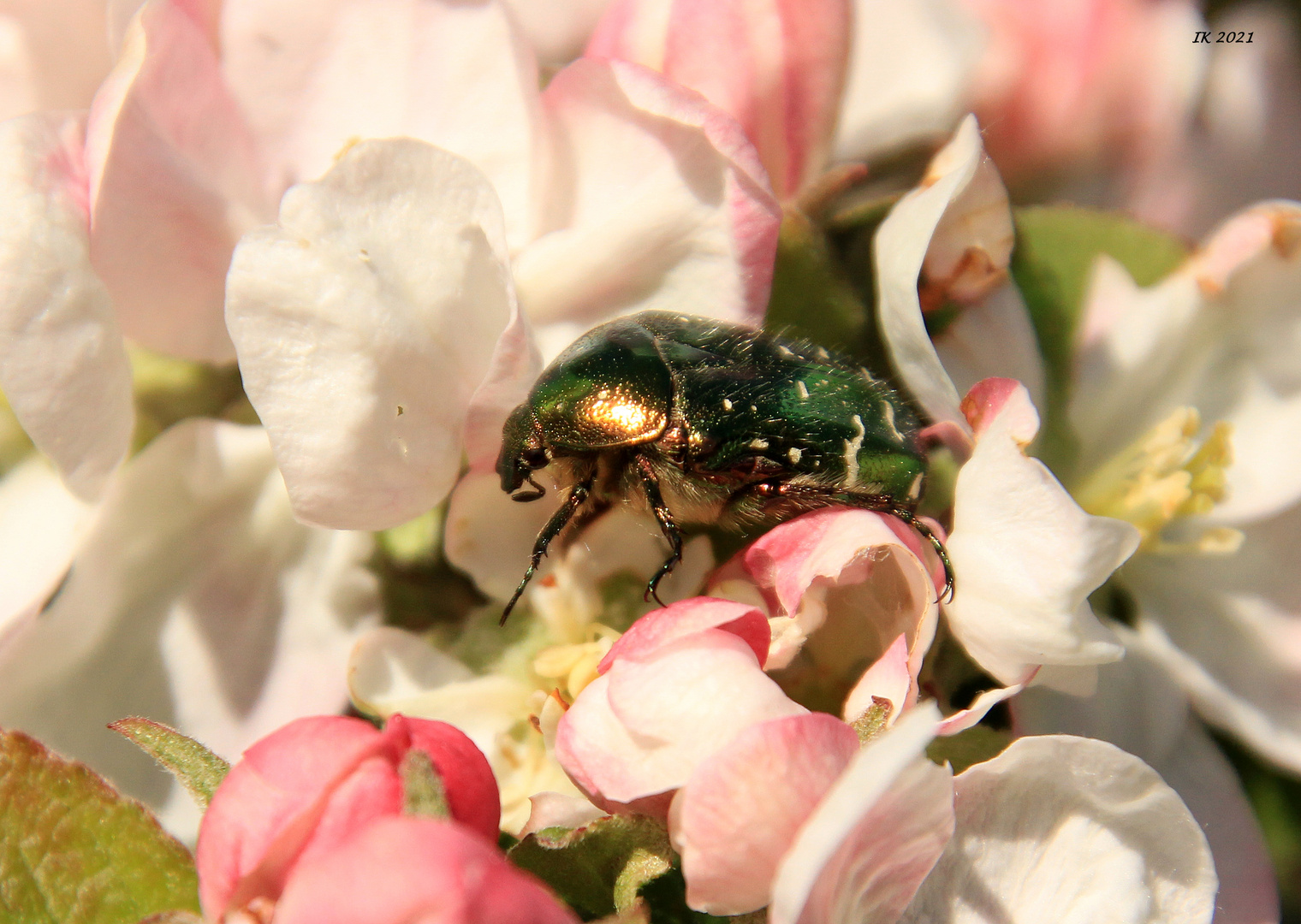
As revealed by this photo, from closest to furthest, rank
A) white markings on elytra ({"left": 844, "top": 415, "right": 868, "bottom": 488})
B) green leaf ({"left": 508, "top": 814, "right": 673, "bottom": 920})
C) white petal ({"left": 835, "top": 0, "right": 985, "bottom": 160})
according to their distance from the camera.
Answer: green leaf ({"left": 508, "top": 814, "right": 673, "bottom": 920})
white markings on elytra ({"left": 844, "top": 415, "right": 868, "bottom": 488})
white petal ({"left": 835, "top": 0, "right": 985, "bottom": 160})

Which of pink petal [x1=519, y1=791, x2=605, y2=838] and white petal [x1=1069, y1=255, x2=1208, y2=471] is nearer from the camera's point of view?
pink petal [x1=519, y1=791, x2=605, y2=838]

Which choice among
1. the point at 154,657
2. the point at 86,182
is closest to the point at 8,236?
the point at 86,182

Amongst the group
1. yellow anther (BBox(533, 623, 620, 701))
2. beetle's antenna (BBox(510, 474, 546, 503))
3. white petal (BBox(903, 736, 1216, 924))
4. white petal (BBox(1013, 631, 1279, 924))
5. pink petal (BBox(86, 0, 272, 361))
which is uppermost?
pink petal (BBox(86, 0, 272, 361))

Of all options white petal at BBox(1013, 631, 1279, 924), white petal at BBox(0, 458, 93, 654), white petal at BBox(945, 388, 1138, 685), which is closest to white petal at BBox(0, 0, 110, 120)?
white petal at BBox(0, 458, 93, 654)

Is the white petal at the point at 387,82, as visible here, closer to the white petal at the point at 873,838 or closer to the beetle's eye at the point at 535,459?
the beetle's eye at the point at 535,459

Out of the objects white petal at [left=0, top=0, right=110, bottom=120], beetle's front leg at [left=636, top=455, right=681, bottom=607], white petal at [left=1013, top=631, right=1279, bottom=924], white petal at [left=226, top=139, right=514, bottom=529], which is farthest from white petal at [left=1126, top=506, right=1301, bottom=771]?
white petal at [left=0, top=0, right=110, bottom=120]

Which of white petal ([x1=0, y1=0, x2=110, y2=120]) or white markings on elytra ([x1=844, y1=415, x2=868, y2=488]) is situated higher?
white petal ([x1=0, y1=0, x2=110, y2=120])

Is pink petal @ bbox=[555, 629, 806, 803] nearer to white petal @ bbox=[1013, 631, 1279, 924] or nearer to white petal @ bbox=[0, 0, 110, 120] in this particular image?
white petal @ bbox=[1013, 631, 1279, 924]

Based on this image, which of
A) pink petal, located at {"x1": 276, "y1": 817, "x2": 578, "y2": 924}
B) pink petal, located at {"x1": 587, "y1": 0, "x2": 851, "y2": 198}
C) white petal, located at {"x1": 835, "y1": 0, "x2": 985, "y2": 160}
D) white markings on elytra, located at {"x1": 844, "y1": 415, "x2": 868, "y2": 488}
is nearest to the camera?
pink petal, located at {"x1": 276, "y1": 817, "x2": 578, "y2": 924}
